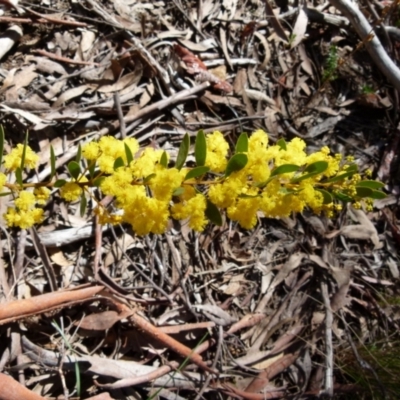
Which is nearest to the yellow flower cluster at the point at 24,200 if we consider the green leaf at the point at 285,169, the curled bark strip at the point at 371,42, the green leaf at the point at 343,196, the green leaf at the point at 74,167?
the green leaf at the point at 74,167

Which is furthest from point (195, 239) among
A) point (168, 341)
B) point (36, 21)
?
point (36, 21)

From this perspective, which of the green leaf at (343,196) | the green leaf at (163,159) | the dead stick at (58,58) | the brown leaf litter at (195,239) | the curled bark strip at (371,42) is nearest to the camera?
the green leaf at (163,159)

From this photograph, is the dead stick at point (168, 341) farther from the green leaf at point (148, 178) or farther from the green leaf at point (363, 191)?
the green leaf at point (363, 191)

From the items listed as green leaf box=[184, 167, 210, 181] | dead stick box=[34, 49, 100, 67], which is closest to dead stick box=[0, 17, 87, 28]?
dead stick box=[34, 49, 100, 67]

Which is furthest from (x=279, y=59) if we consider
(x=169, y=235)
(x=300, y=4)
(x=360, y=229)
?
(x=169, y=235)

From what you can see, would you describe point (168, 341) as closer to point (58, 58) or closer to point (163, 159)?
point (163, 159)

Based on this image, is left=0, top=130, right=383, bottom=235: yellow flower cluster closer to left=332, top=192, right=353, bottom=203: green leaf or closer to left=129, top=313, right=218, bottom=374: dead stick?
left=332, top=192, right=353, bottom=203: green leaf
